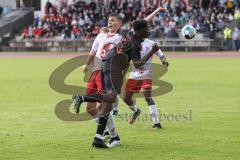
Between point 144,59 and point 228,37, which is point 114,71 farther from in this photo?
point 228,37

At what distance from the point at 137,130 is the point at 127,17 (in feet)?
140

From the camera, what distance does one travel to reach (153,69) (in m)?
14.2

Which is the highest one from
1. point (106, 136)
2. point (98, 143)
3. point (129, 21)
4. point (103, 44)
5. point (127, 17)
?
point (103, 44)

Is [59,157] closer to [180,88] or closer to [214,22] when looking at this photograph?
[180,88]

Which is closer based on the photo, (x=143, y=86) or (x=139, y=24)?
(x=139, y=24)

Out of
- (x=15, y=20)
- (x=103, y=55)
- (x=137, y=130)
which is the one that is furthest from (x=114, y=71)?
(x=15, y=20)

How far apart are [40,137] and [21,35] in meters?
45.2

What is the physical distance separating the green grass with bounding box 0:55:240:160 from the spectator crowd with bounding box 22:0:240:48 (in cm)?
2870

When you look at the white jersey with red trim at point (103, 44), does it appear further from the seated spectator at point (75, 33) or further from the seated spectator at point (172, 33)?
the seated spectator at point (75, 33)

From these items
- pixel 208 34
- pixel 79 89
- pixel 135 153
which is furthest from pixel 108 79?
pixel 208 34

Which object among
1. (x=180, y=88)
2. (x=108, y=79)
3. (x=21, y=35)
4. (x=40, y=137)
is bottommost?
(x=21, y=35)

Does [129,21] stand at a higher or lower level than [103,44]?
lower

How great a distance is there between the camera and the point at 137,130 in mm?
Result: 12977

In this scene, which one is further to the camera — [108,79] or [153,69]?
[153,69]
